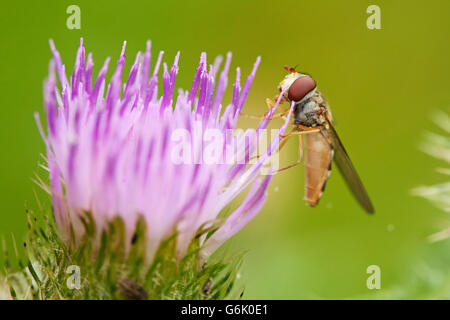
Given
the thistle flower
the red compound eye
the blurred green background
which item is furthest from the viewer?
the blurred green background

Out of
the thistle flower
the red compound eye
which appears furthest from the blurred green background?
the thistle flower

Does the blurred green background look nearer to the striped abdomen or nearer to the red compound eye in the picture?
the striped abdomen

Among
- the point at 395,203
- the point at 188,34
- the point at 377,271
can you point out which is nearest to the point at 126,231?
the point at 377,271

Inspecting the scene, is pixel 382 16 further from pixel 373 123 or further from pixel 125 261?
pixel 125 261

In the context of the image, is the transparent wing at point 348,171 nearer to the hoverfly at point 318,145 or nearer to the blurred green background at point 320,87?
the hoverfly at point 318,145

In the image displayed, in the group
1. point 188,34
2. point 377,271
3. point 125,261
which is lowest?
point 377,271

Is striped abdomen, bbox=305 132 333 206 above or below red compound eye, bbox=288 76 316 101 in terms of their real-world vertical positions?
below

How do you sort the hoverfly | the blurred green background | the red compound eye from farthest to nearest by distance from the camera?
the blurred green background
the hoverfly
the red compound eye
